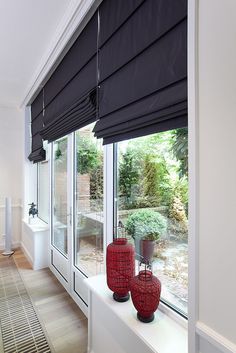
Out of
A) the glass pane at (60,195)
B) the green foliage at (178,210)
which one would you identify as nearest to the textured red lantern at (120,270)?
the green foliage at (178,210)

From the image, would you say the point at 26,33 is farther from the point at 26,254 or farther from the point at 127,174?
the point at 26,254

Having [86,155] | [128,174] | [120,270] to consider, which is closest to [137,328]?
[120,270]

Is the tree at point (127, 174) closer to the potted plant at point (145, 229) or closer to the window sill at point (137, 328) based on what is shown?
the potted plant at point (145, 229)

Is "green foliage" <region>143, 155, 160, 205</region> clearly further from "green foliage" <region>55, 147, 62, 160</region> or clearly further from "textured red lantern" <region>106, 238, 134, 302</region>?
"green foliage" <region>55, 147, 62, 160</region>

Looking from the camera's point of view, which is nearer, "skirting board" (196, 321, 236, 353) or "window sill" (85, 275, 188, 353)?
"skirting board" (196, 321, 236, 353)

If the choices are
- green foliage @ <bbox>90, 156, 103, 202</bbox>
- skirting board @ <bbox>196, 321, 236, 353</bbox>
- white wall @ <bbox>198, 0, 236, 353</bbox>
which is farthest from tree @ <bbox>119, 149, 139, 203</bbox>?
skirting board @ <bbox>196, 321, 236, 353</bbox>

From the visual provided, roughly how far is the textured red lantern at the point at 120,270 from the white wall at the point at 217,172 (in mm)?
605

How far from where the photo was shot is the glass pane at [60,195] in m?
2.98

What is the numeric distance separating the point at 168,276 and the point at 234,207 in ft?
2.84

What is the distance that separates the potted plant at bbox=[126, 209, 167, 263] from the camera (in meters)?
1.48

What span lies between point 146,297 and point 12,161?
393 centimetres

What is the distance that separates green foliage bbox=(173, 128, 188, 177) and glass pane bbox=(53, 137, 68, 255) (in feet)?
6.11

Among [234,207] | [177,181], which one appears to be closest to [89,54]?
[177,181]

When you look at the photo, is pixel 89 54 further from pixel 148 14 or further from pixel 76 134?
pixel 76 134
